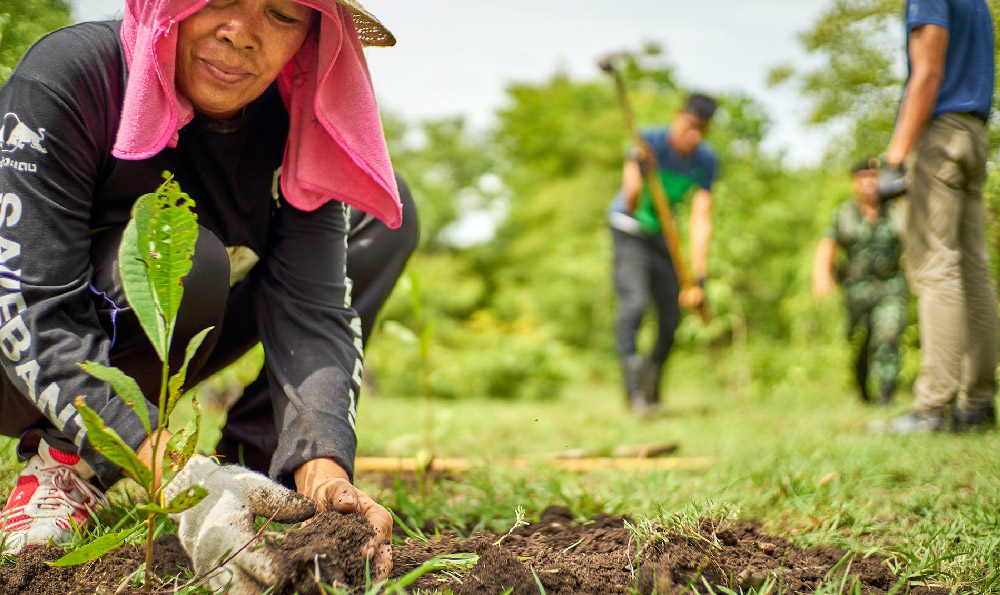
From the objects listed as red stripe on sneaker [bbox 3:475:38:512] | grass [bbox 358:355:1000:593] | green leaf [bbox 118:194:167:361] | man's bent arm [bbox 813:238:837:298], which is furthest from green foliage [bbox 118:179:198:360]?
man's bent arm [bbox 813:238:837:298]

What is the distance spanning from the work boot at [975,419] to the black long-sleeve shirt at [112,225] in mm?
2515

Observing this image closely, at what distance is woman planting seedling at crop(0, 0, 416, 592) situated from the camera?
126 cm

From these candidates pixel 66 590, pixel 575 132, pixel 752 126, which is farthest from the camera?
pixel 575 132

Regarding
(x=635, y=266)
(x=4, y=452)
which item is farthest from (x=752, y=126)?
(x=4, y=452)

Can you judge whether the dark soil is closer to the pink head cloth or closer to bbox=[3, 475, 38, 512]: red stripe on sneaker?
bbox=[3, 475, 38, 512]: red stripe on sneaker

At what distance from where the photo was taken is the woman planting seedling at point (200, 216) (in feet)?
4.13

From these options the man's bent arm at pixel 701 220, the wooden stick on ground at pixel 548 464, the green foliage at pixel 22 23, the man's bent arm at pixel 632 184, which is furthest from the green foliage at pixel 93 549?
the man's bent arm at pixel 701 220

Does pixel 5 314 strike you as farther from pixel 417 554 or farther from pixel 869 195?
pixel 869 195

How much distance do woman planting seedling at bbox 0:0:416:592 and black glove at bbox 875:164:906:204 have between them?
226 cm

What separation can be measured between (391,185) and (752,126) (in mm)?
11722

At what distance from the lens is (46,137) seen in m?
1.32

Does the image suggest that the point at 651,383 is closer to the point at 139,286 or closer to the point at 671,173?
the point at 671,173

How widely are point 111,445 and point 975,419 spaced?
122 inches

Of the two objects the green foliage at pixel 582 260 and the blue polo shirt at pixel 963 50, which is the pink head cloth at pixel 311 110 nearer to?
the green foliage at pixel 582 260
